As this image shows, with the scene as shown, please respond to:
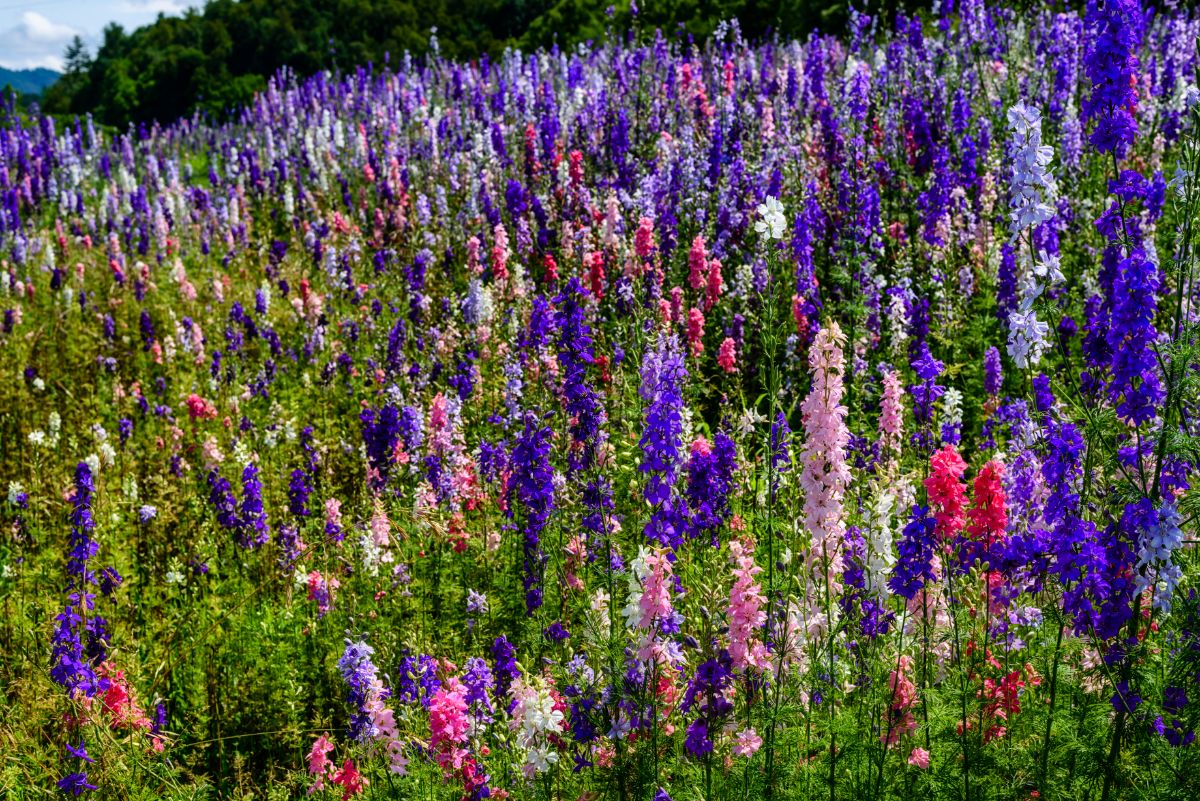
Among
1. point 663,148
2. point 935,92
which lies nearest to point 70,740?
point 663,148

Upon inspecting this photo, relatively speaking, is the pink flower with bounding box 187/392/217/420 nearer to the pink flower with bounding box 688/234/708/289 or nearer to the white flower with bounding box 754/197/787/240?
the pink flower with bounding box 688/234/708/289

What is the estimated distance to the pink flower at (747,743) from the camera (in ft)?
11.2

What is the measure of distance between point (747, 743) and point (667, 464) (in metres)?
1.10

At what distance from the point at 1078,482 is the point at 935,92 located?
7.28 meters

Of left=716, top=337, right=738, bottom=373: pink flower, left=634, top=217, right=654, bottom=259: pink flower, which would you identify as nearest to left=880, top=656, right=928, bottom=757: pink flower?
left=716, top=337, right=738, bottom=373: pink flower

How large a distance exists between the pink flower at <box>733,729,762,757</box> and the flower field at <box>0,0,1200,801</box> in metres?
0.02

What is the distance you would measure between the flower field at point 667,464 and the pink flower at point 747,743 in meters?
0.02

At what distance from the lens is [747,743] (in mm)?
3438

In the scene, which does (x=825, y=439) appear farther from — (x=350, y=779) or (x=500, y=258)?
(x=500, y=258)

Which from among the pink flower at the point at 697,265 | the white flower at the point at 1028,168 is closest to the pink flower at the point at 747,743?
the white flower at the point at 1028,168

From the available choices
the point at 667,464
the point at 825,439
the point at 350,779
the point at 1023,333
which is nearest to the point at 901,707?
the point at 825,439

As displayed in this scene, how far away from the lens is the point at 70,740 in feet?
14.3

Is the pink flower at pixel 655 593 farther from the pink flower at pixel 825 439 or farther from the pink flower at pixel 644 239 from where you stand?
the pink flower at pixel 644 239

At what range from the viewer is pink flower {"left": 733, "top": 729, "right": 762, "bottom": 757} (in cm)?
342
